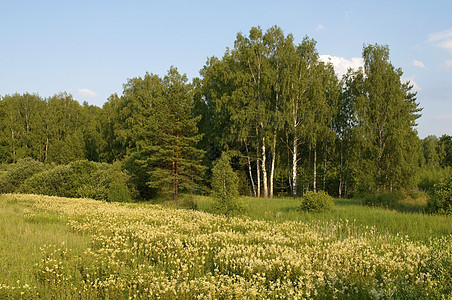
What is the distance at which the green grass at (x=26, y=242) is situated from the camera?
22.4 ft

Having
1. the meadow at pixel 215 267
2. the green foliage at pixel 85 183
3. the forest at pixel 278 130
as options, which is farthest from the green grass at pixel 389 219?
the green foliage at pixel 85 183

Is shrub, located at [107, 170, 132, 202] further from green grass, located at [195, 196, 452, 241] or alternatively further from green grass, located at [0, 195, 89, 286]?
green grass, located at [195, 196, 452, 241]

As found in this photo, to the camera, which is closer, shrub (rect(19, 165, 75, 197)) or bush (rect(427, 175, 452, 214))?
bush (rect(427, 175, 452, 214))

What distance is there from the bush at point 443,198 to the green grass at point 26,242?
1523 centimetres

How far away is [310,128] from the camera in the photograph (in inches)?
1102

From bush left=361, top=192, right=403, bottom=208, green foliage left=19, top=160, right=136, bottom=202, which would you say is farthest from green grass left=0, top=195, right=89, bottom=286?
bush left=361, top=192, right=403, bottom=208

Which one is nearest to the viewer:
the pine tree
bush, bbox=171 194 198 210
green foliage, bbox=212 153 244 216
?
green foliage, bbox=212 153 244 216

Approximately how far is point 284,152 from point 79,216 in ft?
84.1

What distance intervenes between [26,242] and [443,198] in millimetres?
16959

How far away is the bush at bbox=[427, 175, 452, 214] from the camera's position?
14.8 meters

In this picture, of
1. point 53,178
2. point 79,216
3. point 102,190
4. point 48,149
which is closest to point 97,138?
point 48,149

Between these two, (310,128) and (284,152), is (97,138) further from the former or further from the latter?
(310,128)

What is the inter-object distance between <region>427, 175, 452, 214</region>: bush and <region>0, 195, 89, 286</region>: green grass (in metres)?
15.2

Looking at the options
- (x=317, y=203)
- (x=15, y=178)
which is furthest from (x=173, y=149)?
(x=15, y=178)
